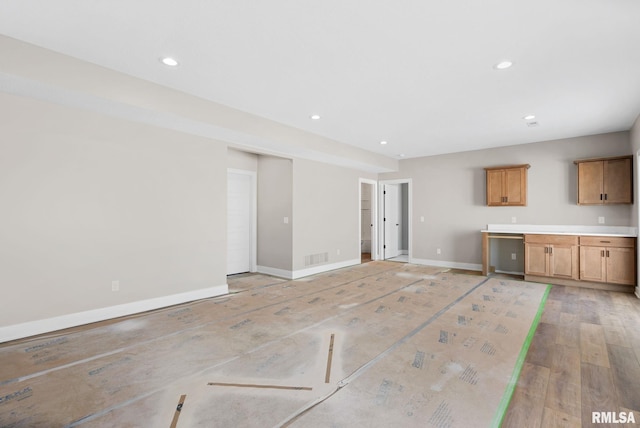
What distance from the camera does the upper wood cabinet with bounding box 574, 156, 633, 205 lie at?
525 cm

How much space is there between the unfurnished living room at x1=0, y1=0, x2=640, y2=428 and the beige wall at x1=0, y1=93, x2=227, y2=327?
0.02 m

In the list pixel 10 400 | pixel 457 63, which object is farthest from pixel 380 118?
pixel 10 400

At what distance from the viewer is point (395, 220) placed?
897 cm

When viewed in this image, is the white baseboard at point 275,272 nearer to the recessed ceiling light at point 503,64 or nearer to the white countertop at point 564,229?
the white countertop at point 564,229

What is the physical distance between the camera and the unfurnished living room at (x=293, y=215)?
224cm

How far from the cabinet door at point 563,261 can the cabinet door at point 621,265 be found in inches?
17.0

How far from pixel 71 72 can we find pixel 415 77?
3.42 m

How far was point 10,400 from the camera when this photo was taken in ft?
7.10

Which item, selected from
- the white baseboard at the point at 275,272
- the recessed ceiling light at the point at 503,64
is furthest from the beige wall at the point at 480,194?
the recessed ceiling light at the point at 503,64

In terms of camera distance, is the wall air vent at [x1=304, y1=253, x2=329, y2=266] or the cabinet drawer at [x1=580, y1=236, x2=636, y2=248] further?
the wall air vent at [x1=304, y1=253, x2=329, y2=266]

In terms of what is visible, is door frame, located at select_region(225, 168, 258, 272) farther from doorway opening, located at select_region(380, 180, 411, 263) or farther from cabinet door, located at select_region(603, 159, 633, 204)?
cabinet door, located at select_region(603, 159, 633, 204)

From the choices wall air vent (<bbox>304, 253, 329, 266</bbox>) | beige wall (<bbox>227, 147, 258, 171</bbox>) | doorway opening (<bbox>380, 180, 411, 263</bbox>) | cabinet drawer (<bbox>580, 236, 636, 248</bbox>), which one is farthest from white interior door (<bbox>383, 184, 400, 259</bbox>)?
cabinet drawer (<bbox>580, 236, 636, 248</bbox>)

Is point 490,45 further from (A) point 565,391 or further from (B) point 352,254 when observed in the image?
(B) point 352,254

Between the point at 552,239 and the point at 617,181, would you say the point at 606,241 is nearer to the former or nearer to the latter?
the point at 552,239
